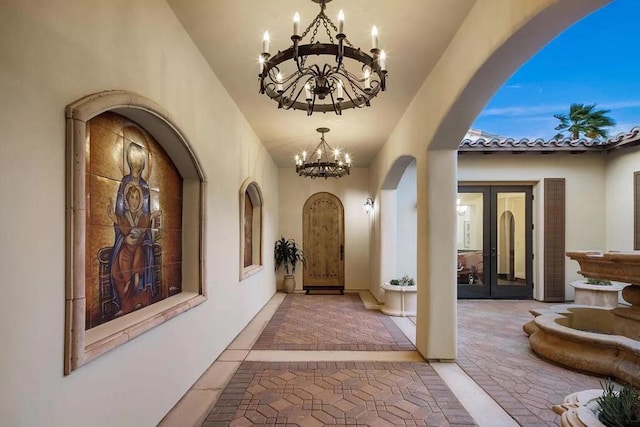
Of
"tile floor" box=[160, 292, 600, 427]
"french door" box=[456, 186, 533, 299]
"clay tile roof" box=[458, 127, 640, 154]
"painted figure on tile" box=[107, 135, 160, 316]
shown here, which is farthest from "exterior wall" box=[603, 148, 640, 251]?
"painted figure on tile" box=[107, 135, 160, 316]

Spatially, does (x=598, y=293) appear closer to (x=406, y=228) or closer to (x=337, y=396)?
(x=406, y=228)

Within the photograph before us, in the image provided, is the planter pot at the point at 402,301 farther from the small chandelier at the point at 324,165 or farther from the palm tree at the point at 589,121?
the palm tree at the point at 589,121

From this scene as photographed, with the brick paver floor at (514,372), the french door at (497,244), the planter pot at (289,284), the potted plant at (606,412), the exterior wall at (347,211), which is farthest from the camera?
the exterior wall at (347,211)

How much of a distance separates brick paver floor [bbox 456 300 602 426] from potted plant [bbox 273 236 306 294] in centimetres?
429

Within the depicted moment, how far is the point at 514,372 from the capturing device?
3.61 metres

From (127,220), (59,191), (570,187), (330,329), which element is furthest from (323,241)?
(59,191)

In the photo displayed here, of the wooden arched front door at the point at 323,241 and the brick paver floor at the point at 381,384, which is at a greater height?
the wooden arched front door at the point at 323,241

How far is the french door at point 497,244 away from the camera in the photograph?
762 centimetres

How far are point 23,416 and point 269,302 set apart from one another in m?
6.02

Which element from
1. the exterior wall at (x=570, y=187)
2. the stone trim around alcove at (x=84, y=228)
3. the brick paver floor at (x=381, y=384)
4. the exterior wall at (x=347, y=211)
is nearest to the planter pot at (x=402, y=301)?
the brick paver floor at (x=381, y=384)

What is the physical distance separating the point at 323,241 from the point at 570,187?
566 cm

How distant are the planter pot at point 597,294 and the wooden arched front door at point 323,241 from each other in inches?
198

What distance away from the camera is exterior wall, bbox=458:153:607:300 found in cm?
737

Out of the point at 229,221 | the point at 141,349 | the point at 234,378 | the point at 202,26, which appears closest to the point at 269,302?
the point at 229,221
